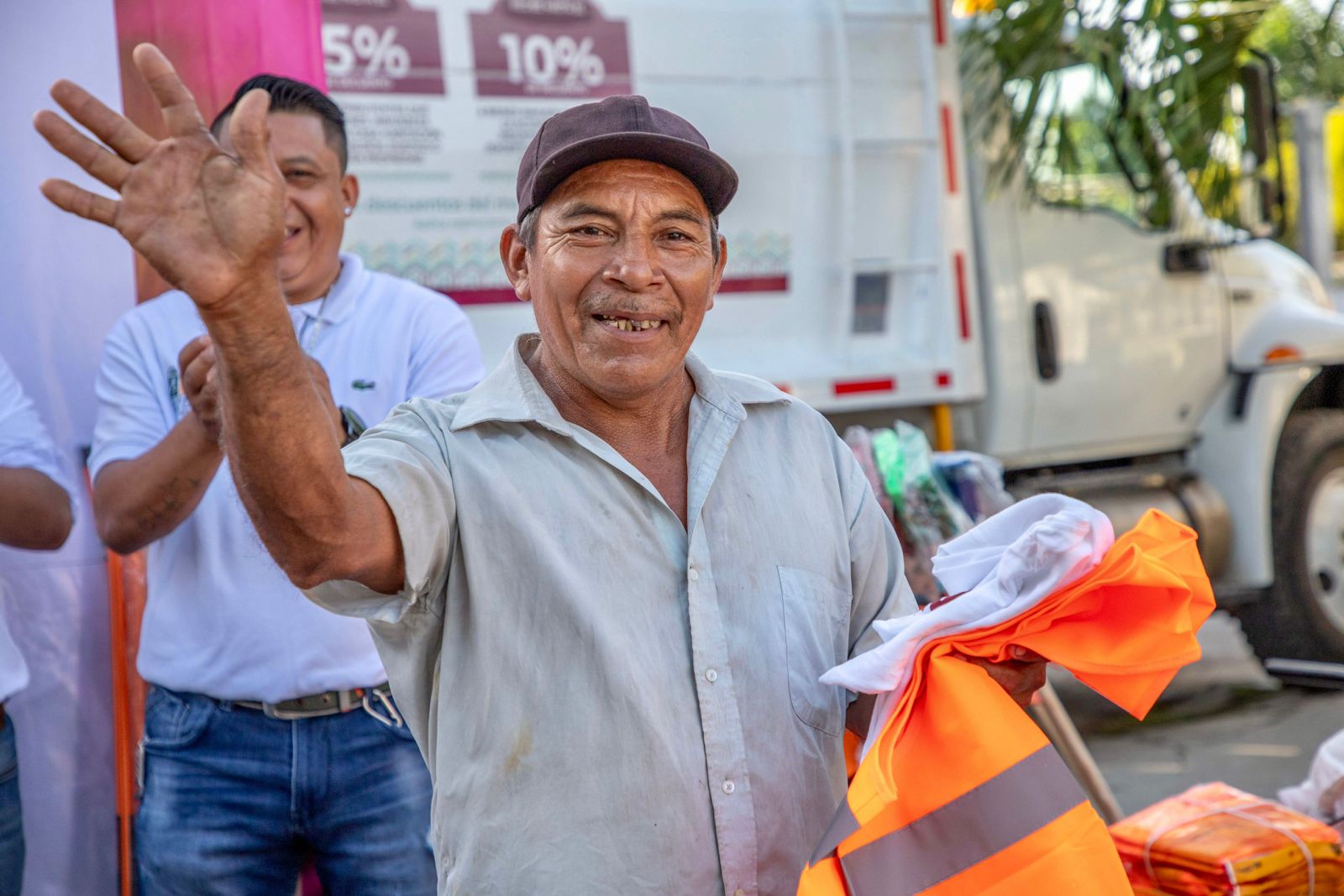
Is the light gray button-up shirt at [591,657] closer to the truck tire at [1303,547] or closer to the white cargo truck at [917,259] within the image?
the white cargo truck at [917,259]

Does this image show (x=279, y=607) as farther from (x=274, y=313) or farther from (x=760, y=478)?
(x=274, y=313)

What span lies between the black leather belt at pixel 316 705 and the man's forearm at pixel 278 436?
102cm

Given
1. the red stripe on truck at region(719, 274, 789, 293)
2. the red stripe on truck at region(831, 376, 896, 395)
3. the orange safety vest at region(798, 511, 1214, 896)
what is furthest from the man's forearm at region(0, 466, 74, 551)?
the red stripe on truck at region(831, 376, 896, 395)

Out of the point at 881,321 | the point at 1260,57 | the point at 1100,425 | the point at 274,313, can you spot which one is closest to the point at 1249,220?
the point at 1260,57

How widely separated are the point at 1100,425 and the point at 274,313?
5.52 meters

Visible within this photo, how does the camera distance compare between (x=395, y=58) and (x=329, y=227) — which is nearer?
(x=329, y=227)

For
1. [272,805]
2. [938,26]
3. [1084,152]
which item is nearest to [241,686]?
[272,805]

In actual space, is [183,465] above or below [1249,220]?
below

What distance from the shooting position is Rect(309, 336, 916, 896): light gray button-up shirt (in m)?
1.76

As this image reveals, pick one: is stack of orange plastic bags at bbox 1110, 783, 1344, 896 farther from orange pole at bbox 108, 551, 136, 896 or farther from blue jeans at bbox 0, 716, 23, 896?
blue jeans at bbox 0, 716, 23, 896

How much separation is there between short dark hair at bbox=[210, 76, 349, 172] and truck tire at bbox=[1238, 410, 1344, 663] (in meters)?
5.44

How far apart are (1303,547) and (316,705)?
560cm

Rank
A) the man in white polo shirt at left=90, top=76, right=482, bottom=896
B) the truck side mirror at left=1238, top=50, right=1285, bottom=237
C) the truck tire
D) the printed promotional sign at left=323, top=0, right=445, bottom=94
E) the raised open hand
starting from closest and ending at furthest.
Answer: the raised open hand < the man in white polo shirt at left=90, top=76, right=482, bottom=896 < the printed promotional sign at left=323, top=0, right=445, bottom=94 < the truck side mirror at left=1238, top=50, right=1285, bottom=237 < the truck tire

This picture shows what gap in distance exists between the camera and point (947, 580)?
2014 mm
